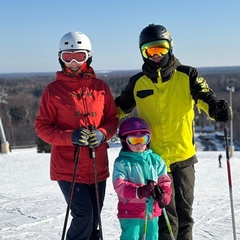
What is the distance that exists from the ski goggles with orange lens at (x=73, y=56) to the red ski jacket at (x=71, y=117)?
0.38 ft

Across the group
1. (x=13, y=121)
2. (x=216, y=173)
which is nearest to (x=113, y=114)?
(x=216, y=173)

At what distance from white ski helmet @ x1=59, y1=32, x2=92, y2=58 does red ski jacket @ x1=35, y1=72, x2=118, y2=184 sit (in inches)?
8.2

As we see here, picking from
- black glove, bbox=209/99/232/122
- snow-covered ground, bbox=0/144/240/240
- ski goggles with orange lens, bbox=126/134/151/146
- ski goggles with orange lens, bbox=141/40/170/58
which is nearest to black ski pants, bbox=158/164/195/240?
ski goggles with orange lens, bbox=126/134/151/146

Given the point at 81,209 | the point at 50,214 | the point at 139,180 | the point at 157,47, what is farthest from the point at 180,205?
the point at 50,214

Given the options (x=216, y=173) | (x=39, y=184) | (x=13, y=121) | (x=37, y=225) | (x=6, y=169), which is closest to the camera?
(x=37, y=225)

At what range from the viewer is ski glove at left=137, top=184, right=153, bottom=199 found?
9.20ft

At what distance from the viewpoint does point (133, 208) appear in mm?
3006

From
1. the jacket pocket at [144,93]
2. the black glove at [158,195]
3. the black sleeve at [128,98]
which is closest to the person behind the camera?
the black glove at [158,195]

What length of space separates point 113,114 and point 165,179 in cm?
68

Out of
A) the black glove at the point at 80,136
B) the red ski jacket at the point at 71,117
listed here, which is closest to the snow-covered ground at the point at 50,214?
the red ski jacket at the point at 71,117

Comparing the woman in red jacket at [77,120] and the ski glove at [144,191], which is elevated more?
the woman in red jacket at [77,120]

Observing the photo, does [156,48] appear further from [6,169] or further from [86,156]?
[6,169]

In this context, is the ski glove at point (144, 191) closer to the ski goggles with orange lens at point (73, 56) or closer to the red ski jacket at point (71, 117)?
the red ski jacket at point (71, 117)

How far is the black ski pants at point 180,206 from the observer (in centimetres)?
321
